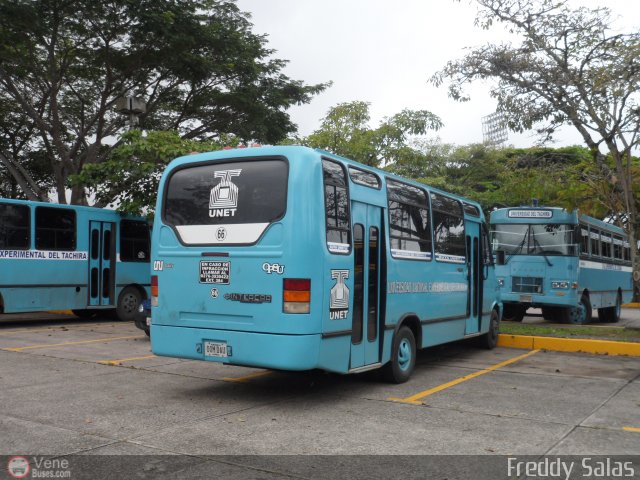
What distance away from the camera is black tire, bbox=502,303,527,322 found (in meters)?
18.2

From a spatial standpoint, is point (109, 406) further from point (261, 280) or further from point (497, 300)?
point (497, 300)

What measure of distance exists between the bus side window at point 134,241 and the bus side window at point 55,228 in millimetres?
1530

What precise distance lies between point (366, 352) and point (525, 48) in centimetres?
968

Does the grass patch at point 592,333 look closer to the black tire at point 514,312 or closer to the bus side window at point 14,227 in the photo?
the black tire at point 514,312

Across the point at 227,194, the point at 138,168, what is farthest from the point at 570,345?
the point at 138,168

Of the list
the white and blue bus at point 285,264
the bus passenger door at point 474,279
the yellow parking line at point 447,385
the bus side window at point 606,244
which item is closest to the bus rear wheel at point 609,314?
the bus side window at point 606,244

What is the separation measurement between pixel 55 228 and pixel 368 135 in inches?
471

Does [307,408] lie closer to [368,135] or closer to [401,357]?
[401,357]

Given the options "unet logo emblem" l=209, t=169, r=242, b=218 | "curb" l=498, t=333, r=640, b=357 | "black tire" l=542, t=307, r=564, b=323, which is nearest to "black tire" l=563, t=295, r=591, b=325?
"black tire" l=542, t=307, r=564, b=323

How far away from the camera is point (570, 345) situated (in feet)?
38.8

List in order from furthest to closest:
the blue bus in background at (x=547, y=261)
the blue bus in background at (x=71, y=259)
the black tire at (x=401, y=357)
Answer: the blue bus in background at (x=547, y=261) → the blue bus in background at (x=71, y=259) → the black tire at (x=401, y=357)

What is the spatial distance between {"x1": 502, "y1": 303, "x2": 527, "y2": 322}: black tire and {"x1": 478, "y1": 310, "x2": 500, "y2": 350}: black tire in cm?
617

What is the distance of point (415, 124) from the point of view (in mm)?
23047

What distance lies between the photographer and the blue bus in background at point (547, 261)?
54.1 ft
